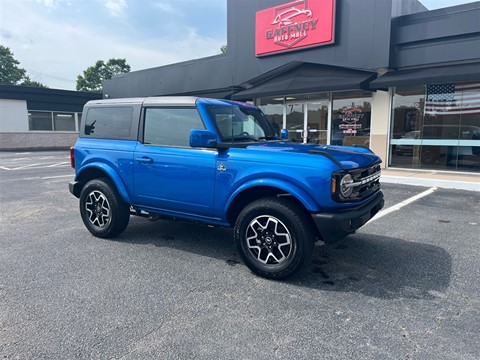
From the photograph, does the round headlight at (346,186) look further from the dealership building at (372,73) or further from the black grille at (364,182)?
the dealership building at (372,73)

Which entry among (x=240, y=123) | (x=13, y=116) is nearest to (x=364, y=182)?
(x=240, y=123)

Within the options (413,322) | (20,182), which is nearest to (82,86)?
(20,182)

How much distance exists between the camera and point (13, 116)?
25.5m

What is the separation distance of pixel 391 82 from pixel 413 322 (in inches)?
367

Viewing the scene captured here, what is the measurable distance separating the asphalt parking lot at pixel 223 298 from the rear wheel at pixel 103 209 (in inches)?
7.1

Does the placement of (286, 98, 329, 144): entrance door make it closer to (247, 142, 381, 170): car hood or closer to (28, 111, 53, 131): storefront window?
(247, 142, 381, 170): car hood

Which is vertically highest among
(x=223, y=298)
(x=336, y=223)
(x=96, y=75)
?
(x=96, y=75)

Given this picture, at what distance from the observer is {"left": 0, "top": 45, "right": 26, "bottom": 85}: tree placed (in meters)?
62.0

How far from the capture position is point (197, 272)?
12.8 ft

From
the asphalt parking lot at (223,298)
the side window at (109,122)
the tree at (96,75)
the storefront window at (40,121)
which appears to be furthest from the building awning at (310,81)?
the tree at (96,75)

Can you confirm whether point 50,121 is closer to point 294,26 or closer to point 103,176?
point 294,26

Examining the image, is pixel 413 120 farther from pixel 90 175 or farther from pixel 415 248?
pixel 90 175

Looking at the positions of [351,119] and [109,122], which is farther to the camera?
[351,119]

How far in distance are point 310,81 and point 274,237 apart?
9951 millimetres
